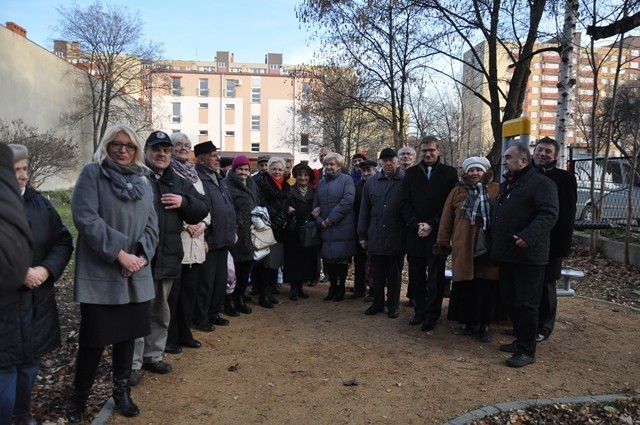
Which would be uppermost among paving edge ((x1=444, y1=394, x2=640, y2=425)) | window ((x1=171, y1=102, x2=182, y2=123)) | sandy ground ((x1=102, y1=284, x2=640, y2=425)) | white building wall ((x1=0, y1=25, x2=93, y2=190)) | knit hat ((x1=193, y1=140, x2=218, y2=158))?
window ((x1=171, y1=102, x2=182, y2=123))

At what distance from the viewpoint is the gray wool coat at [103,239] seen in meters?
3.04

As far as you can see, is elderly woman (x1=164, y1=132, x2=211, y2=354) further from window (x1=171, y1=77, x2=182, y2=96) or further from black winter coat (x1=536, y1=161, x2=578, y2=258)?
window (x1=171, y1=77, x2=182, y2=96)

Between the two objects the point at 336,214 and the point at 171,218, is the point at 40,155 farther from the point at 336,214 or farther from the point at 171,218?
the point at 171,218

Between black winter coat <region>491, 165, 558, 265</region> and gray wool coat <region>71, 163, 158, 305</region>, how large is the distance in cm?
300

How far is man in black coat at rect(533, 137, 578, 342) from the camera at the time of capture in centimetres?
465

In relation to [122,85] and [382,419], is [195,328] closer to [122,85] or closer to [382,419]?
[382,419]

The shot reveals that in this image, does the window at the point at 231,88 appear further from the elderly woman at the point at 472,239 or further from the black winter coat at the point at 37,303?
the black winter coat at the point at 37,303

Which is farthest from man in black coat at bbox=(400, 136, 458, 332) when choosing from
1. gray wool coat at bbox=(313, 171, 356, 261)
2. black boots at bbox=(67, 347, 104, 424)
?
black boots at bbox=(67, 347, 104, 424)

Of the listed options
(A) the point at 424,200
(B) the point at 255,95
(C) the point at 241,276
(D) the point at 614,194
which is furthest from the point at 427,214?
(B) the point at 255,95

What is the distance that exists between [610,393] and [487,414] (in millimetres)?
1175

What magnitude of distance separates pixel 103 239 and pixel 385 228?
3.32 meters

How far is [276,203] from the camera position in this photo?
20.6 ft

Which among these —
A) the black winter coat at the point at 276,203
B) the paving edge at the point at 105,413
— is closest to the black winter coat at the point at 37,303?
the paving edge at the point at 105,413

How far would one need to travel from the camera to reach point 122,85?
117 ft
